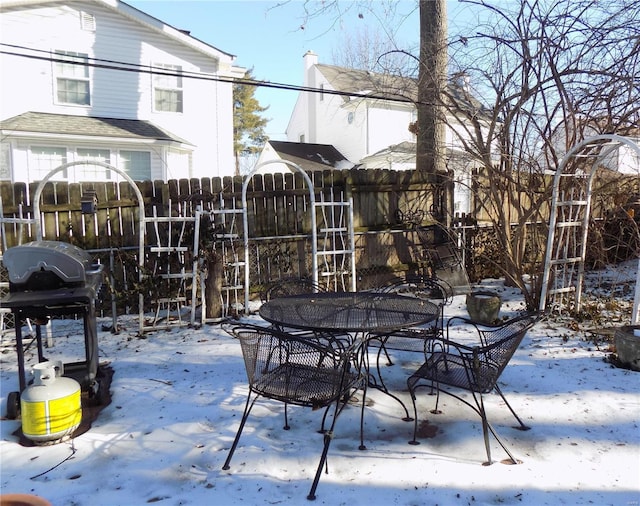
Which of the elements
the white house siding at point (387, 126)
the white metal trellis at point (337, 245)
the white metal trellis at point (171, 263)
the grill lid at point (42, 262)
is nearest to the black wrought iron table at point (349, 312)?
the grill lid at point (42, 262)

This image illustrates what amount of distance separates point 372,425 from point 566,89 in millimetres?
4813

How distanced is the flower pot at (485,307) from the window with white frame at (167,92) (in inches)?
399

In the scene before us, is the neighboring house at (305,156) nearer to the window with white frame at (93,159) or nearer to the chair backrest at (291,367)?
the window with white frame at (93,159)

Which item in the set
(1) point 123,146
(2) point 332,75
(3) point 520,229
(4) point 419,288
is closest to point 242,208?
(4) point 419,288

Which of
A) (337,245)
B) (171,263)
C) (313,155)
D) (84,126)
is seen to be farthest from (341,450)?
(313,155)

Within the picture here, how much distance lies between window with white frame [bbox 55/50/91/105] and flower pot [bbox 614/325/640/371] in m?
12.1

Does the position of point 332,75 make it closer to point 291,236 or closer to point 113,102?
point 113,102

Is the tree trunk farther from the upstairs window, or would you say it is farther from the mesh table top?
the upstairs window

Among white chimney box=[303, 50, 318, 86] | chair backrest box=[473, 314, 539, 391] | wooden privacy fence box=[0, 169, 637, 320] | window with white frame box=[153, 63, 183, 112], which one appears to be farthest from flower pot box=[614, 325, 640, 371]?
white chimney box=[303, 50, 318, 86]

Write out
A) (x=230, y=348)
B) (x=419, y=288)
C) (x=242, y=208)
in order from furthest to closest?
(x=419, y=288) → (x=242, y=208) → (x=230, y=348)

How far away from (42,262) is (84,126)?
8584mm

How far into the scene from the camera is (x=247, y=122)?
92.3ft

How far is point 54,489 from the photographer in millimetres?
2336

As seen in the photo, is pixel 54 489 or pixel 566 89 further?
pixel 566 89
